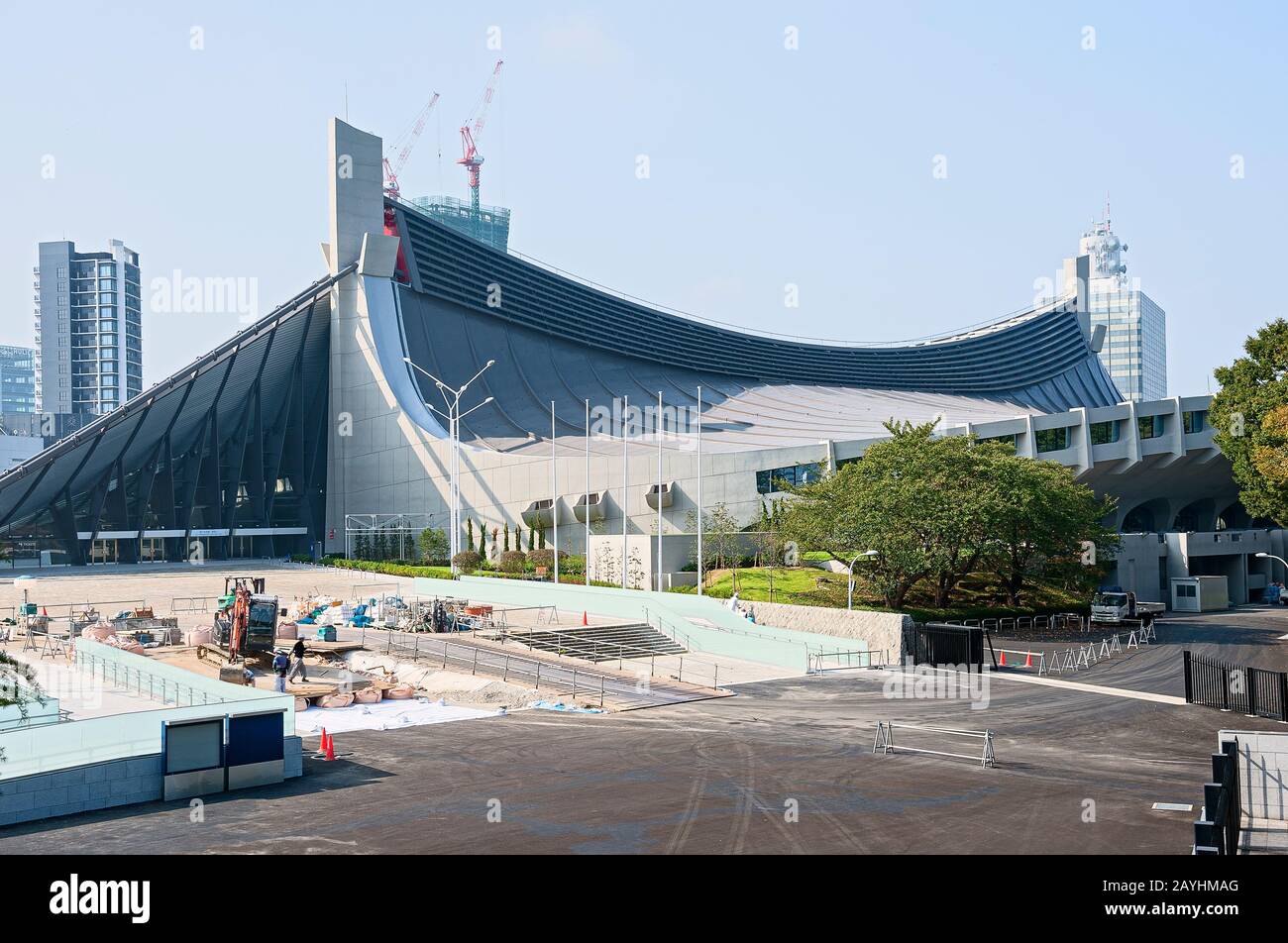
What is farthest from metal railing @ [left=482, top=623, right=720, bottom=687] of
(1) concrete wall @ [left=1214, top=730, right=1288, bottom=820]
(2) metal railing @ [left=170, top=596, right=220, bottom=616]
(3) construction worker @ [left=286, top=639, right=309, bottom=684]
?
(1) concrete wall @ [left=1214, top=730, right=1288, bottom=820]

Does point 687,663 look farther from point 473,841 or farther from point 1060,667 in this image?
point 473,841

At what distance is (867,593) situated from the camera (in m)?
43.9

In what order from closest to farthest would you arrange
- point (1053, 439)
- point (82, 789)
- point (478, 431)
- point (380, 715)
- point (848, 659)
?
point (82, 789) < point (380, 715) < point (848, 659) < point (1053, 439) < point (478, 431)

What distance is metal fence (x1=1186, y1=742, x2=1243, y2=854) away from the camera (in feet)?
39.7

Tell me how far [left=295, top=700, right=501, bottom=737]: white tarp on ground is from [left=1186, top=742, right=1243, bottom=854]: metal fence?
1607 centimetres

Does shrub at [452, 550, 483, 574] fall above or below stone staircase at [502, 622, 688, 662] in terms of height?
above

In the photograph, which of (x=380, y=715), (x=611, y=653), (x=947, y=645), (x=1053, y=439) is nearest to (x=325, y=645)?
(x=611, y=653)

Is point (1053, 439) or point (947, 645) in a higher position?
point (1053, 439)

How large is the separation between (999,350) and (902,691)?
3424 inches

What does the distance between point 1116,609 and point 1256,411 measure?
41.6ft

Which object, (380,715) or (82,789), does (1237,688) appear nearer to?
(380,715)

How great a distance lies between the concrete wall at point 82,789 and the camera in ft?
54.4

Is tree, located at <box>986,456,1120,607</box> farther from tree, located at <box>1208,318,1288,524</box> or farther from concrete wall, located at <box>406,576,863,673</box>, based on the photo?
concrete wall, located at <box>406,576,863,673</box>

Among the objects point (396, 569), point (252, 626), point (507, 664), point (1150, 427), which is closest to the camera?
point (252, 626)
